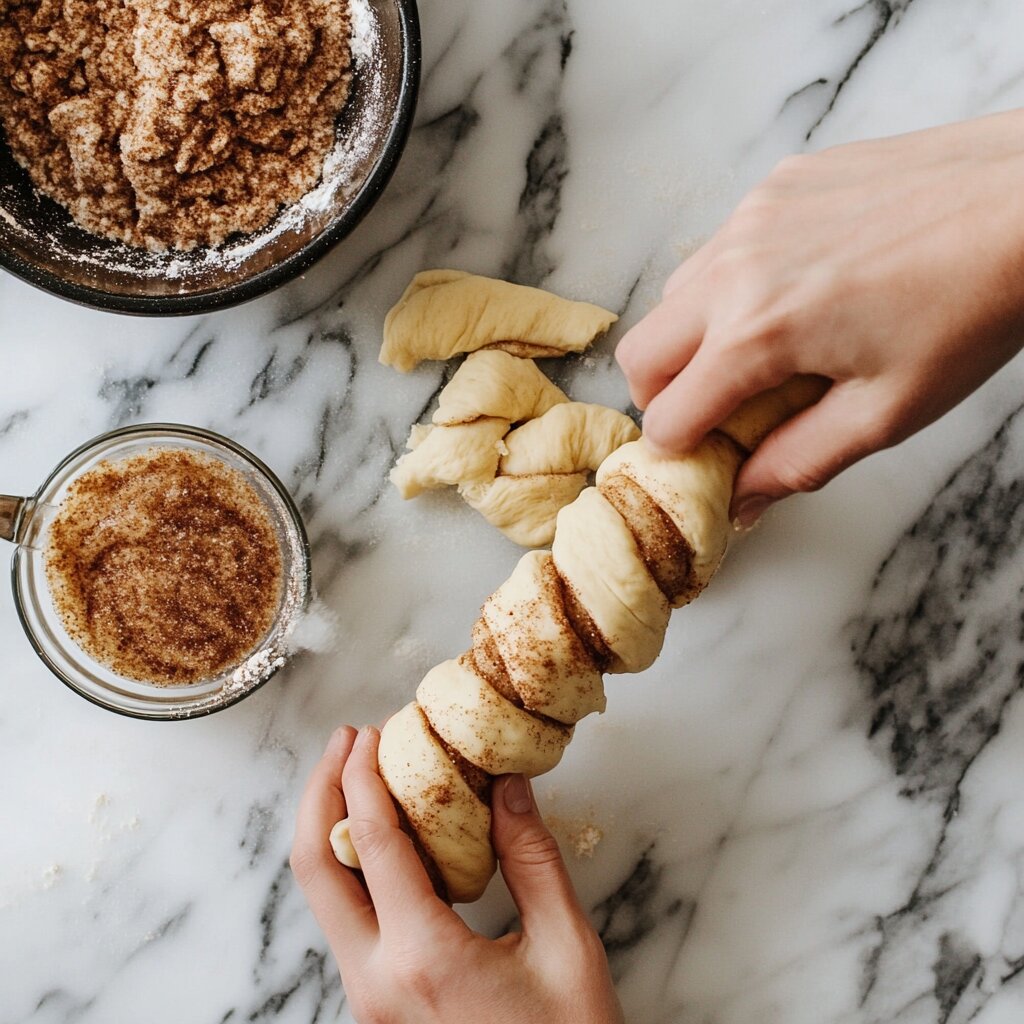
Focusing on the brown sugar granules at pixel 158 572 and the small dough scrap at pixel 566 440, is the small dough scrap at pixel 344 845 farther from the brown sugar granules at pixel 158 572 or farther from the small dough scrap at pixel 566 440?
the small dough scrap at pixel 566 440

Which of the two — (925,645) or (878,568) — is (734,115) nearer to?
(878,568)

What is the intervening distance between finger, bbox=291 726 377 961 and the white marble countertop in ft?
0.46

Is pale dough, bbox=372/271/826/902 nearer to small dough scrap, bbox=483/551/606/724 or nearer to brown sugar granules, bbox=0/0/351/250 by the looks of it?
small dough scrap, bbox=483/551/606/724

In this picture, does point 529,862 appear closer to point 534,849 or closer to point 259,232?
point 534,849

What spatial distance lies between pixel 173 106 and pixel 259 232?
0.17 m

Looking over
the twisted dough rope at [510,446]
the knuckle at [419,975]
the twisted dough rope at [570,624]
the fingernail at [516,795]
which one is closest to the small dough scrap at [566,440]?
the twisted dough rope at [510,446]

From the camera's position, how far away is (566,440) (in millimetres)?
1318

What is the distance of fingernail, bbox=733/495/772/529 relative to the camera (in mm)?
1137

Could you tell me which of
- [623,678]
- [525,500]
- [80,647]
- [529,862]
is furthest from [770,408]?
[80,647]

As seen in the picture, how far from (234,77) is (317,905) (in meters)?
1.00

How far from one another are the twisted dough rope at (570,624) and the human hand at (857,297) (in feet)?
0.18

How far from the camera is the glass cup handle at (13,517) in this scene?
1309mm

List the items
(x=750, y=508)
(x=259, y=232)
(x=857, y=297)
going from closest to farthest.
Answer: (x=857, y=297), (x=750, y=508), (x=259, y=232)

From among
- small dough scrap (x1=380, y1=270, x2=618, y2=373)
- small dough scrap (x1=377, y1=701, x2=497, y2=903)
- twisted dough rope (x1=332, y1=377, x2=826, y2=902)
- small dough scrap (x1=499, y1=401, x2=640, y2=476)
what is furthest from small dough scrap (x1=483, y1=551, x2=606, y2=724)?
small dough scrap (x1=380, y1=270, x2=618, y2=373)
